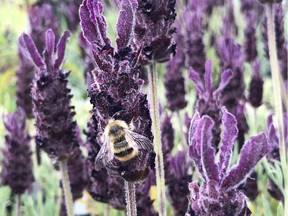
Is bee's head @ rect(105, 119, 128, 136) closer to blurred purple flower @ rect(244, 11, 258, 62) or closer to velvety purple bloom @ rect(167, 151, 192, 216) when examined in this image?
velvety purple bloom @ rect(167, 151, 192, 216)

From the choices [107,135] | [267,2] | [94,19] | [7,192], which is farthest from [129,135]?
[7,192]

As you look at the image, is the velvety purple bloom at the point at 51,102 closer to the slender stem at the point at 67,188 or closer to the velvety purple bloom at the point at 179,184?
the slender stem at the point at 67,188

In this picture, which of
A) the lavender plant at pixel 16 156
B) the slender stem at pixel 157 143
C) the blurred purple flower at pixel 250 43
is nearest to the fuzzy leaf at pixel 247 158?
the slender stem at pixel 157 143

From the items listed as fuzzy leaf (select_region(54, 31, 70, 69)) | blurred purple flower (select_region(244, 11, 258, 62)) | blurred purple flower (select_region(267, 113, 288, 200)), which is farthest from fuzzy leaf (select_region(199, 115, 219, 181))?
blurred purple flower (select_region(244, 11, 258, 62))

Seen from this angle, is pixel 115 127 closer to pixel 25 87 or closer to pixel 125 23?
pixel 125 23

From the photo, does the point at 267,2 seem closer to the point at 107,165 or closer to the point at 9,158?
the point at 107,165

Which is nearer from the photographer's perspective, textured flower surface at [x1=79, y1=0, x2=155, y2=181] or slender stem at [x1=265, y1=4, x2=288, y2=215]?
textured flower surface at [x1=79, y1=0, x2=155, y2=181]

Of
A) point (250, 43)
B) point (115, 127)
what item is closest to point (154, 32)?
point (115, 127)
